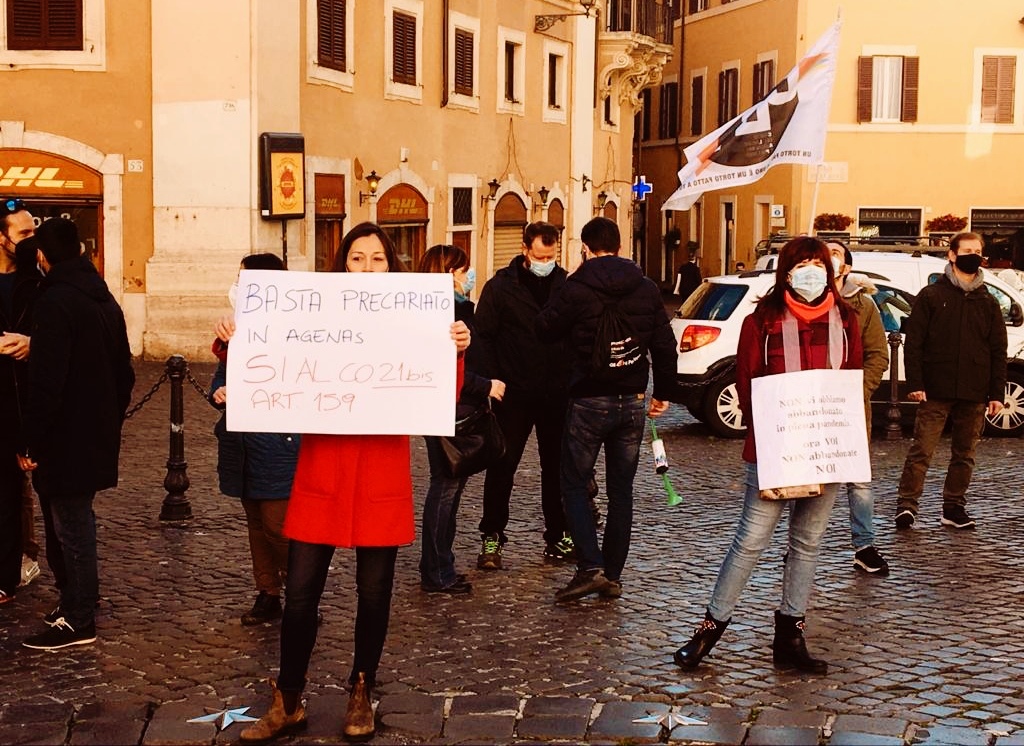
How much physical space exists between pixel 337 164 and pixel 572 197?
12582 millimetres

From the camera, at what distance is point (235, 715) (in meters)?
6.48

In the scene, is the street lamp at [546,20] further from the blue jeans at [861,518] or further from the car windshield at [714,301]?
the blue jeans at [861,518]

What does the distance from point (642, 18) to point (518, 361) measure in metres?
34.0

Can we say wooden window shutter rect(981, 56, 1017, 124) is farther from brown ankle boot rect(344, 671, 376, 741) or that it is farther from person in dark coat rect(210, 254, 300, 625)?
brown ankle boot rect(344, 671, 376, 741)

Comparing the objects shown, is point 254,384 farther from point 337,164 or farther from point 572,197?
point 572,197

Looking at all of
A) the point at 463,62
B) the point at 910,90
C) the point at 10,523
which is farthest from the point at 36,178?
the point at 910,90

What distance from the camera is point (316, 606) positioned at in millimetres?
6293

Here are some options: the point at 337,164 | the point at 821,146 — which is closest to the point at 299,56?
the point at 337,164

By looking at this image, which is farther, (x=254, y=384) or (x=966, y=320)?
(x=966, y=320)

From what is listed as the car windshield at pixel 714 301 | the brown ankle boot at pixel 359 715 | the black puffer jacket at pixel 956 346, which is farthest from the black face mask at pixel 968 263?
the brown ankle boot at pixel 359 715

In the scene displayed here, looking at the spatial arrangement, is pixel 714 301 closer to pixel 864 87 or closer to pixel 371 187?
pixel 371 187

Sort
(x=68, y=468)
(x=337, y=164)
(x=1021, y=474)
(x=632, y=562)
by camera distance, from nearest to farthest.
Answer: (x=68, y=468) → (x=632, y=562) → (x=1021, y=474) → (x=337, y=164)

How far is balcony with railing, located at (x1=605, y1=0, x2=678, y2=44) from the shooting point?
4116 cm

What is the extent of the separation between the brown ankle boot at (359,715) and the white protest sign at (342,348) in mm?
988
